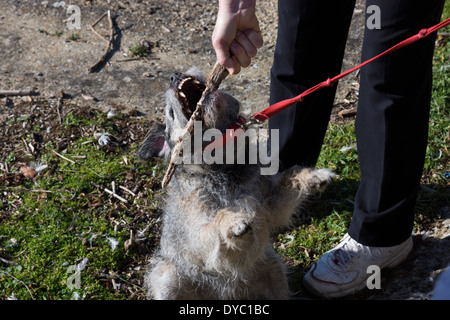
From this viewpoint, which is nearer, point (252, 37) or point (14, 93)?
point (252, 37)

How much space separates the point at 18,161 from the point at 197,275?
9.76 ft

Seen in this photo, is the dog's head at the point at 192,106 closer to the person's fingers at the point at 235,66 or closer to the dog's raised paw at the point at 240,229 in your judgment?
the person's fingers at the point at 235,66

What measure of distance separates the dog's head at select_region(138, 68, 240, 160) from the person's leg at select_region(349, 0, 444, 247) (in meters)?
1.04

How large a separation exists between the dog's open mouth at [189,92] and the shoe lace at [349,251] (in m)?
1.79

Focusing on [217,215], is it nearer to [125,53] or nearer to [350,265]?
[350,265]

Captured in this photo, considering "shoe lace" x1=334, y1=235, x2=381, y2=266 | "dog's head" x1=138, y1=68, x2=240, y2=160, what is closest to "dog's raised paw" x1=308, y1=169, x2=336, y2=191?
"dog's head" x1=138, y1=68, x2=240, y2=160

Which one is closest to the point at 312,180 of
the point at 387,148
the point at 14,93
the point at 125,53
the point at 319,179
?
the point at 319,179

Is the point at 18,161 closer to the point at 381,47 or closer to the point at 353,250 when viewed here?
the point at 353,250

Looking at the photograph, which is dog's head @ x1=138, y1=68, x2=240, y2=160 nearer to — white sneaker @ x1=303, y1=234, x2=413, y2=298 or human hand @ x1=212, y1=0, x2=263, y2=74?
human hand @ x1=212, y1=0, x2=263, y2=74

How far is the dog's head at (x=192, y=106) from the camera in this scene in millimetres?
3395

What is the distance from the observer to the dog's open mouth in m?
3.56

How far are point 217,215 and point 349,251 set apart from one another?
129 centimetres

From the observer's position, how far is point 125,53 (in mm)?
7262

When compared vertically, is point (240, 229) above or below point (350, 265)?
above
